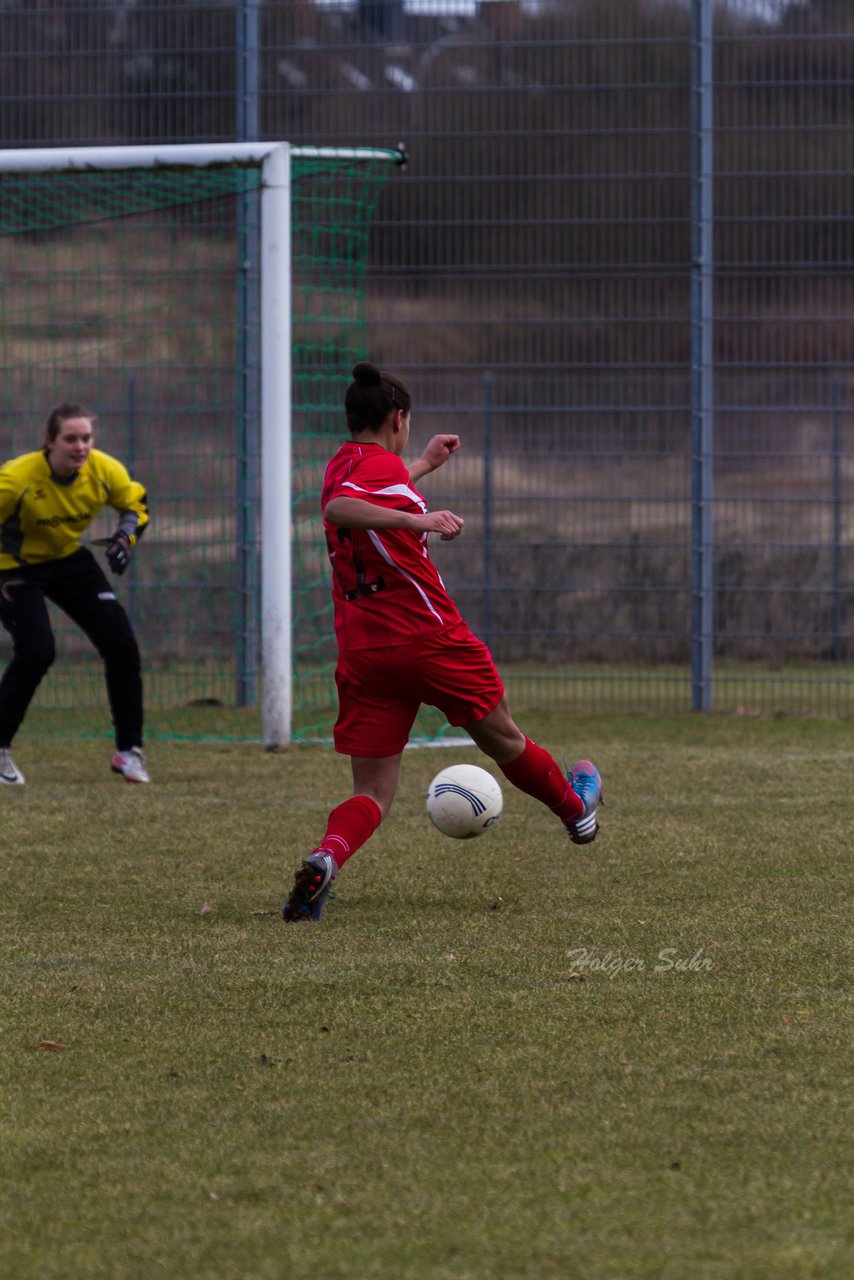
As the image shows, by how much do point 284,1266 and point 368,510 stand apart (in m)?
2.85

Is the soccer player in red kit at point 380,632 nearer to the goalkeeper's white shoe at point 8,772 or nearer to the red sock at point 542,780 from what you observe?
the red sock at point 542,780

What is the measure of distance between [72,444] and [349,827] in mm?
3495

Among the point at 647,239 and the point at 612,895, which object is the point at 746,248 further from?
the point at 612,895

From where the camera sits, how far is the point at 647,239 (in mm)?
→ 12289

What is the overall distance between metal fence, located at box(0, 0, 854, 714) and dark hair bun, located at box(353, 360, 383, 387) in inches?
255

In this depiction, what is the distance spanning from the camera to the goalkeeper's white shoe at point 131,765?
8.80m

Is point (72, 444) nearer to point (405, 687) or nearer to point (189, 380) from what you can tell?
point (405, 687)

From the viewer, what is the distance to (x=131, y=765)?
28.9 ft

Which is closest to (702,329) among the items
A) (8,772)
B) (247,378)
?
(247,378)

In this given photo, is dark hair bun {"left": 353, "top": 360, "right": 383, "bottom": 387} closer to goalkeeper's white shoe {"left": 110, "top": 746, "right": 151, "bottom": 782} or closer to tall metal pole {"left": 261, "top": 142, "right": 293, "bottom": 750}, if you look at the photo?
goalkeeper's white shoe {"left": 110, "top": 746, "right": 151, "bottom": 782}

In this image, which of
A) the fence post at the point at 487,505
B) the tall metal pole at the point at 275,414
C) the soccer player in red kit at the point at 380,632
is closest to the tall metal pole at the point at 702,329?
the fence post at the point at 487,505

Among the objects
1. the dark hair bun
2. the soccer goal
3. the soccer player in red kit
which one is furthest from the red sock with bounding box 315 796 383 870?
the soccer goal

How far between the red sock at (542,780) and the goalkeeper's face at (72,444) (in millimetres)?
3290

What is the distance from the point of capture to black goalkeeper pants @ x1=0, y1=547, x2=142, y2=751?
8.59m
